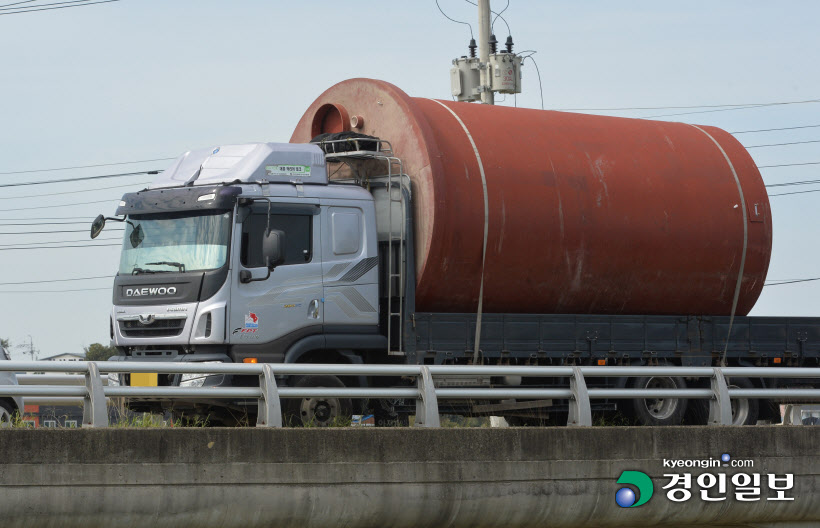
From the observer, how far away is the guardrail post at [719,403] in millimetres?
12633

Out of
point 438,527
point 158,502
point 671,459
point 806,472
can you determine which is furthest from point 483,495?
point 806,472

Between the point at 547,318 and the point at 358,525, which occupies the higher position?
the point at 547,318

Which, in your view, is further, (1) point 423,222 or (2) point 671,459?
(1) point 423,222

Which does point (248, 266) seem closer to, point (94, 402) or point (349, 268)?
point (349, 268)

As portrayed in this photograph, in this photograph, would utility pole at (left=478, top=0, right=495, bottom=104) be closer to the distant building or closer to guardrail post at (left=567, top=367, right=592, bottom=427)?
the distant building

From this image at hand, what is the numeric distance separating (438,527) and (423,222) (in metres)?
5.40

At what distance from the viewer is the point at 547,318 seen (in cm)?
1571

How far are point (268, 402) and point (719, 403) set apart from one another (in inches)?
197

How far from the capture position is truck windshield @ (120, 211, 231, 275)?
14312mm

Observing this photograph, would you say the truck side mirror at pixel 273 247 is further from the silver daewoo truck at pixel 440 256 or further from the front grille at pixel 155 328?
the front grille at pixel 155 328

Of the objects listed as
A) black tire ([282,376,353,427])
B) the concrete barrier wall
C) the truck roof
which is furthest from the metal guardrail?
the truck roof

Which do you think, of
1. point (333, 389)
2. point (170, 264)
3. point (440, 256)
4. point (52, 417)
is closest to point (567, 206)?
point (440, 256)

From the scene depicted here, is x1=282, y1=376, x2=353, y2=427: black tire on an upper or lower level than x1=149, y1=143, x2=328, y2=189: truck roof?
lower

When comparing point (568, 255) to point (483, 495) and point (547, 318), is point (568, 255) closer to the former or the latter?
point (547, 318)
